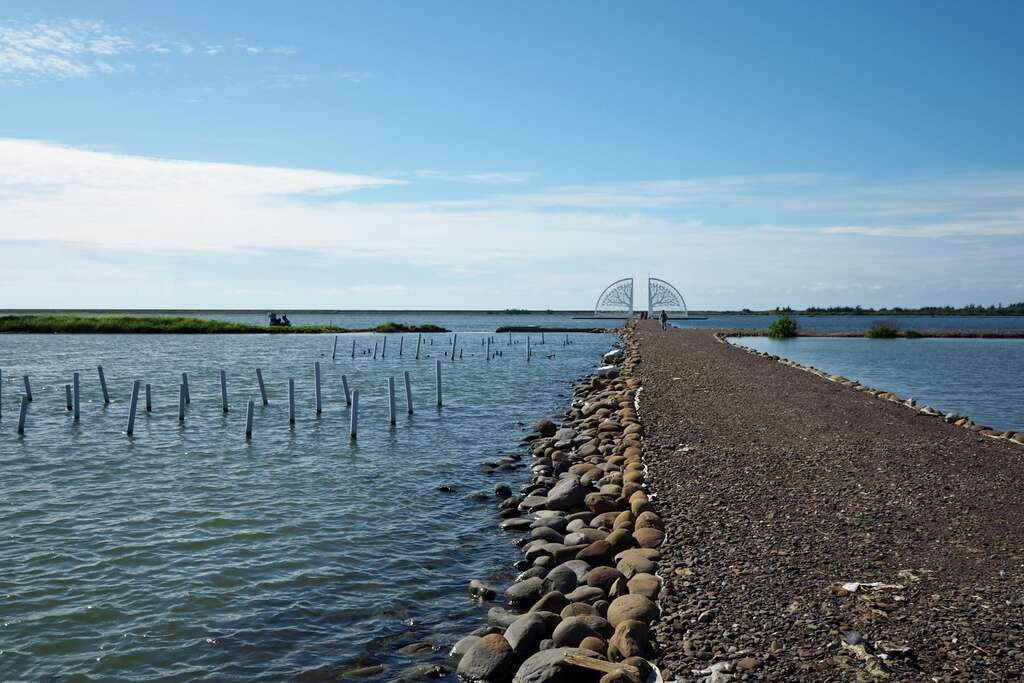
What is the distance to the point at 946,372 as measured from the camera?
35.6 metres

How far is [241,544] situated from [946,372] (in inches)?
1385

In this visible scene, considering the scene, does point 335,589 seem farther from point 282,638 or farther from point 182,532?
point 182,532

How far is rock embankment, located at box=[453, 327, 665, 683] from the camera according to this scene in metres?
6.08

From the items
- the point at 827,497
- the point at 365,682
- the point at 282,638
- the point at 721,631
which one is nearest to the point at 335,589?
the point at 282,638

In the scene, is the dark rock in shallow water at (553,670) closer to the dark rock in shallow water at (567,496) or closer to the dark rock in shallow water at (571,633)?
the dark rock in shallow water at (571,633)

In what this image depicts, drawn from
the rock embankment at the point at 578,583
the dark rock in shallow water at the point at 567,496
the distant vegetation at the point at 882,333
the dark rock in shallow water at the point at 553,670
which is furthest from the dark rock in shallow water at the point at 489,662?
the distant vegetation at the point at 882,333

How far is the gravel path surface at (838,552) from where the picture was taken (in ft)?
18.2

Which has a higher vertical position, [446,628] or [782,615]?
[782,615]

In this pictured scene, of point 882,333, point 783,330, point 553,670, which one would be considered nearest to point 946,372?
point 553,670

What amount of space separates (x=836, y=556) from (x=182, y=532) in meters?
9.23

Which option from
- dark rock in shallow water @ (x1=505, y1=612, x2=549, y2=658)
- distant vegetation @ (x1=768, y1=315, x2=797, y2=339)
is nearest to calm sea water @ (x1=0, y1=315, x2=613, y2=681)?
dark rock in shallow water @ (x1=505, y1=612, x2=549, y2=658)

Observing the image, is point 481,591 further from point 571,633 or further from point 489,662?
point 571,633

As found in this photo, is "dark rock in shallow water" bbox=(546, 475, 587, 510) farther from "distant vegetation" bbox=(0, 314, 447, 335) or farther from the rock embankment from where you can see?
"distant vegetation" bbox=(0, 314, 447, 335)

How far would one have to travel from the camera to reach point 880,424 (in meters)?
15.8
